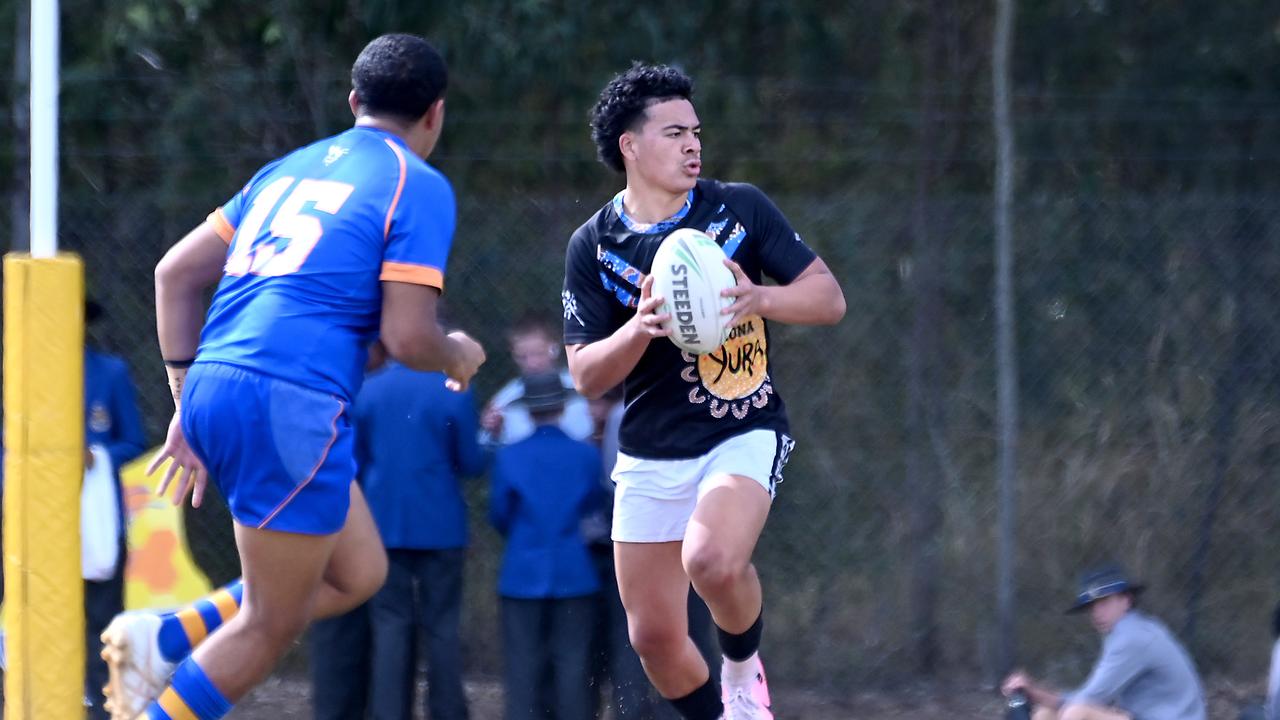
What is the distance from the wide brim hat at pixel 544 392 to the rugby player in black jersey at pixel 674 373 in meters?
1.71

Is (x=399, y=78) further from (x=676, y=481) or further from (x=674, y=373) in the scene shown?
(x=676, y=481)

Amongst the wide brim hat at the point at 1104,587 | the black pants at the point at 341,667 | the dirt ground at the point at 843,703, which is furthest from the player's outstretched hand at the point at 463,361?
the dirt ground at the point at 843,703

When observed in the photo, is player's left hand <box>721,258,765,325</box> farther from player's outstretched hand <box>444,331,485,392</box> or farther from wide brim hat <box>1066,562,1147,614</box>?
wide brim hat <box>1066,562,1147,614</box>

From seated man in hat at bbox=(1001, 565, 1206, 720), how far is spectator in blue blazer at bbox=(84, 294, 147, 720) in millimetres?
4274

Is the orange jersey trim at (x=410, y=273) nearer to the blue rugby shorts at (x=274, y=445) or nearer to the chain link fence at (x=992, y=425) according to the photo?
the blue rugby shorts at (x=274, y=445)

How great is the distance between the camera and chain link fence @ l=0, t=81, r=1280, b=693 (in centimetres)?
809

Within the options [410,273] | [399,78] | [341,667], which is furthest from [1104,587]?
A: [399,78]

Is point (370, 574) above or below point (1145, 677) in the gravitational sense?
above

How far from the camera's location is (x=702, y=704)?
5.14 meters

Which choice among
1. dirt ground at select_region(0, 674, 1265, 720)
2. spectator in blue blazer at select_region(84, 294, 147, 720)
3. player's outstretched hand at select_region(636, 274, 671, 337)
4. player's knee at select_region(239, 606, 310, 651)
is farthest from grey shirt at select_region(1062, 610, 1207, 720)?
spectator in blue blazer at select_region(84, 294, 147, 720)

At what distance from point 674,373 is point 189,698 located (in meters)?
1.75

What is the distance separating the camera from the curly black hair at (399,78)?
437cm

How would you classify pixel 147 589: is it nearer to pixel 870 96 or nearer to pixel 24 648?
pixel 24 648

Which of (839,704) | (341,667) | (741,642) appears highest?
(741,642)
